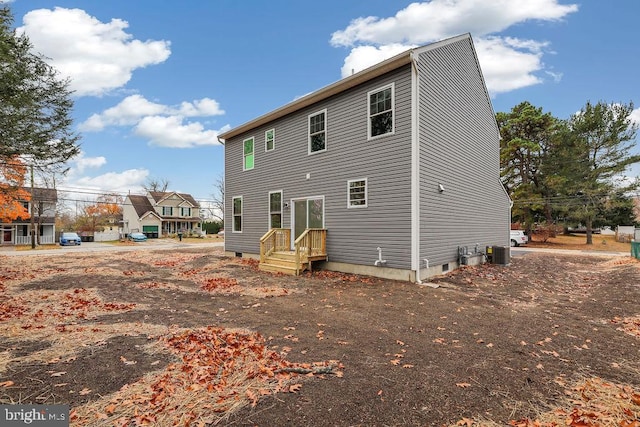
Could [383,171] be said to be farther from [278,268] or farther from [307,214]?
[278,268]

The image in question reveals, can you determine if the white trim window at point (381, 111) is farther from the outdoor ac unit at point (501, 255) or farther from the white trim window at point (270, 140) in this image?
the outdoor ac unit at point (501, 255)

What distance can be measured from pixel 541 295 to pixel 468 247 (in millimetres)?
4296

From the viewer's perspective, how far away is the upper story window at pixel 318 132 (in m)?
11.4

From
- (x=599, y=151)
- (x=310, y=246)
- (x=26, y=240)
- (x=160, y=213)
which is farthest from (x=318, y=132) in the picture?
(x=26, y=240)

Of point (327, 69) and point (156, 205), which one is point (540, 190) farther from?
point (156, 205)

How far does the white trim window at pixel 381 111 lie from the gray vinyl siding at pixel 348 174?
0.51 feet

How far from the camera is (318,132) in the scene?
1153 cm

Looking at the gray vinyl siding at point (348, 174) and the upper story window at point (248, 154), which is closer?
the gray vinyl siding at point (348, 174)

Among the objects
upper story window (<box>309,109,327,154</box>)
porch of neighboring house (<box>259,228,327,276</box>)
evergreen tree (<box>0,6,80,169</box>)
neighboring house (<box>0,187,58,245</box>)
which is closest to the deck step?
porch of neighboring house (<box>259,228,327,276</box>)

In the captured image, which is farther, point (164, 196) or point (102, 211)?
point (102, 211)

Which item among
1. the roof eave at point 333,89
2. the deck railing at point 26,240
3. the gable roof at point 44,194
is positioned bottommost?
the deck railing at point 26,240

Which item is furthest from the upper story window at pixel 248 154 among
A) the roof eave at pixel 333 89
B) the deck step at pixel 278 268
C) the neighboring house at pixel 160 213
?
the neighboring house at pixel 160 213

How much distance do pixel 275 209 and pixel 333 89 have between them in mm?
5322

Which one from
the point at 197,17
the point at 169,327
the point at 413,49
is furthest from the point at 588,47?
the point at 169,327
